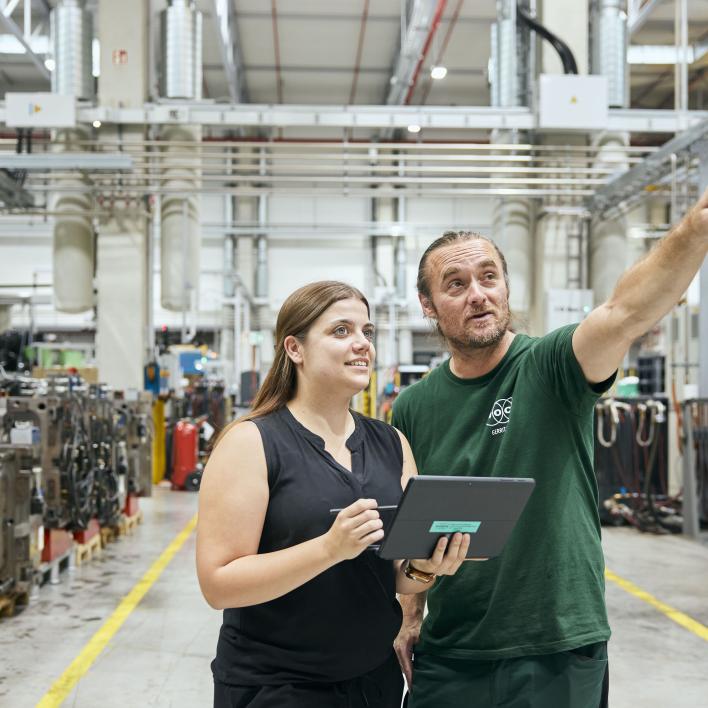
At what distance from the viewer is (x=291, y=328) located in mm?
1931

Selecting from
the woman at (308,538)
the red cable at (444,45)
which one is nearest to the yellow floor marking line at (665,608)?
the woman at (308,538)

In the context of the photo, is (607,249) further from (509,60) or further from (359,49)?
(359,49)

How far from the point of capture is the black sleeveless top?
173 centimetres

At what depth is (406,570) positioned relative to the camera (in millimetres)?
1831

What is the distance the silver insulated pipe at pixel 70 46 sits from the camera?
34.7 feet

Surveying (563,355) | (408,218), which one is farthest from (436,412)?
(408,218)

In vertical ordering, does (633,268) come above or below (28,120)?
below

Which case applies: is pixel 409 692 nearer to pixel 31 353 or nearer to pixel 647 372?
pixel 647 372

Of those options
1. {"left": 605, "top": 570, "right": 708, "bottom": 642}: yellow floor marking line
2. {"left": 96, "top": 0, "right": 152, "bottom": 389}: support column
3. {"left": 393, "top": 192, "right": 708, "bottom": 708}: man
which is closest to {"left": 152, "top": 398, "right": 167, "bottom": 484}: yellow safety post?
{"left": 96, "top": 0, "right": 152, "bottom": 389}: support column

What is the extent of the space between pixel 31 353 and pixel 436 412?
41.0ft

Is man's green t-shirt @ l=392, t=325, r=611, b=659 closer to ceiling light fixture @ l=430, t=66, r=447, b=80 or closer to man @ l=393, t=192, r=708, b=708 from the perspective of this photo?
man @ l=393, t=192, r=708, b=708

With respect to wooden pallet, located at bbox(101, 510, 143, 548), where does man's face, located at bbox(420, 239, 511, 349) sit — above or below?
above

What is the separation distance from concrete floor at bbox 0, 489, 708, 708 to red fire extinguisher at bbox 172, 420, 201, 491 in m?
4.58

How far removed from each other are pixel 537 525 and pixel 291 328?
738mm
